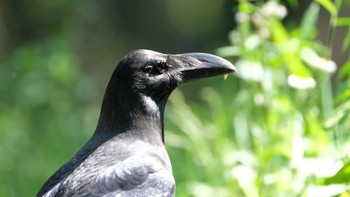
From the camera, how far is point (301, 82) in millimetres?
4719

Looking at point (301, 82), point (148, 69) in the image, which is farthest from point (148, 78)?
point (301, 82)

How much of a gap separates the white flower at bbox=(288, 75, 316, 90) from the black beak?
773mm

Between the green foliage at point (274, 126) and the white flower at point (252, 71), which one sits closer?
the green foliage at point (274, 126)

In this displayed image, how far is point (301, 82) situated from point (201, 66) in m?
0.85

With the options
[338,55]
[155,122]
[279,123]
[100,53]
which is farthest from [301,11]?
[155,122]

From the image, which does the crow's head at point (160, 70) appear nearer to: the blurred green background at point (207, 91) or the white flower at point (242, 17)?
the blurred green background at point (207, 91)

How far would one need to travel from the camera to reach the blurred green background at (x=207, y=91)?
4.57m

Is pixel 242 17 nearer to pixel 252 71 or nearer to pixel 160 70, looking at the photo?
pixel 252 71

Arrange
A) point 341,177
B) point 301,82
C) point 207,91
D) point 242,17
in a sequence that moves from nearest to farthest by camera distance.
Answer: point 341,177, point 301,82, point 242,17, point 207,91

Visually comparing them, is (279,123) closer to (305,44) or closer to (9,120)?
(305,44)

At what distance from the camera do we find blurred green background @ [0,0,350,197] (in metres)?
4.57

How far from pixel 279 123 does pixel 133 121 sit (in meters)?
1.25

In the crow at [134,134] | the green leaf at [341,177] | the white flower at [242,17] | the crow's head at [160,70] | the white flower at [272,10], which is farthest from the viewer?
the white flower at [242,17]

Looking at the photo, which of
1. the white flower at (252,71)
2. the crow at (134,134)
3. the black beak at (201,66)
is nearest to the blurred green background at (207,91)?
the white flower at (252,71)
